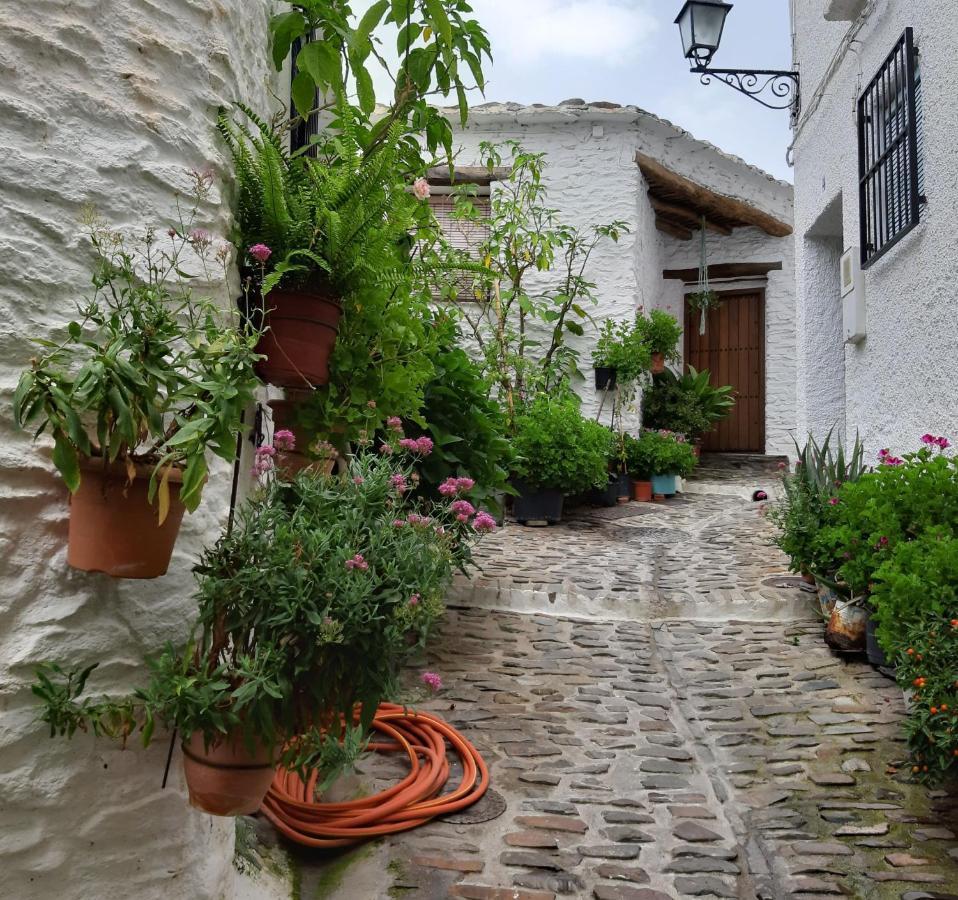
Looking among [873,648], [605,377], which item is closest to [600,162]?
[605,377]

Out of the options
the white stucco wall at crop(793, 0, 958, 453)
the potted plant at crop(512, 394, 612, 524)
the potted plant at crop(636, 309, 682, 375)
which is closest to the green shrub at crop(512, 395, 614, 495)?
the potted plant at crop(512, 394, 612, 524)

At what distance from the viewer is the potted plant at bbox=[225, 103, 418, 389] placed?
2.40m

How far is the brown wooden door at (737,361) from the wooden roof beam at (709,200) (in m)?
0.99

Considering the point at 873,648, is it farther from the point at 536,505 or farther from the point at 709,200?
the point at 709,200

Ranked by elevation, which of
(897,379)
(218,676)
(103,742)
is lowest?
(103,742)

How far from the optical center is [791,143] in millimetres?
7703

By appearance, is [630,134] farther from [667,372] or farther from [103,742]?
[103,742]

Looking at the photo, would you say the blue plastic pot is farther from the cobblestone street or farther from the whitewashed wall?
the cobblestone street

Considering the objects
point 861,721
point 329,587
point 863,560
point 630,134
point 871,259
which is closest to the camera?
point 329,587

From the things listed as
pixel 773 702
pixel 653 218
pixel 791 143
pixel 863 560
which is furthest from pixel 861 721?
pixel 653 218

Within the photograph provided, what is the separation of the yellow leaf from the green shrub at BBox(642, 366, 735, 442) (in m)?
9.27

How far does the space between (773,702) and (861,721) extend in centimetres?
40

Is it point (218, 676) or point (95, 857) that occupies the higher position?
point (218, 676)

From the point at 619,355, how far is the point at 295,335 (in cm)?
717
